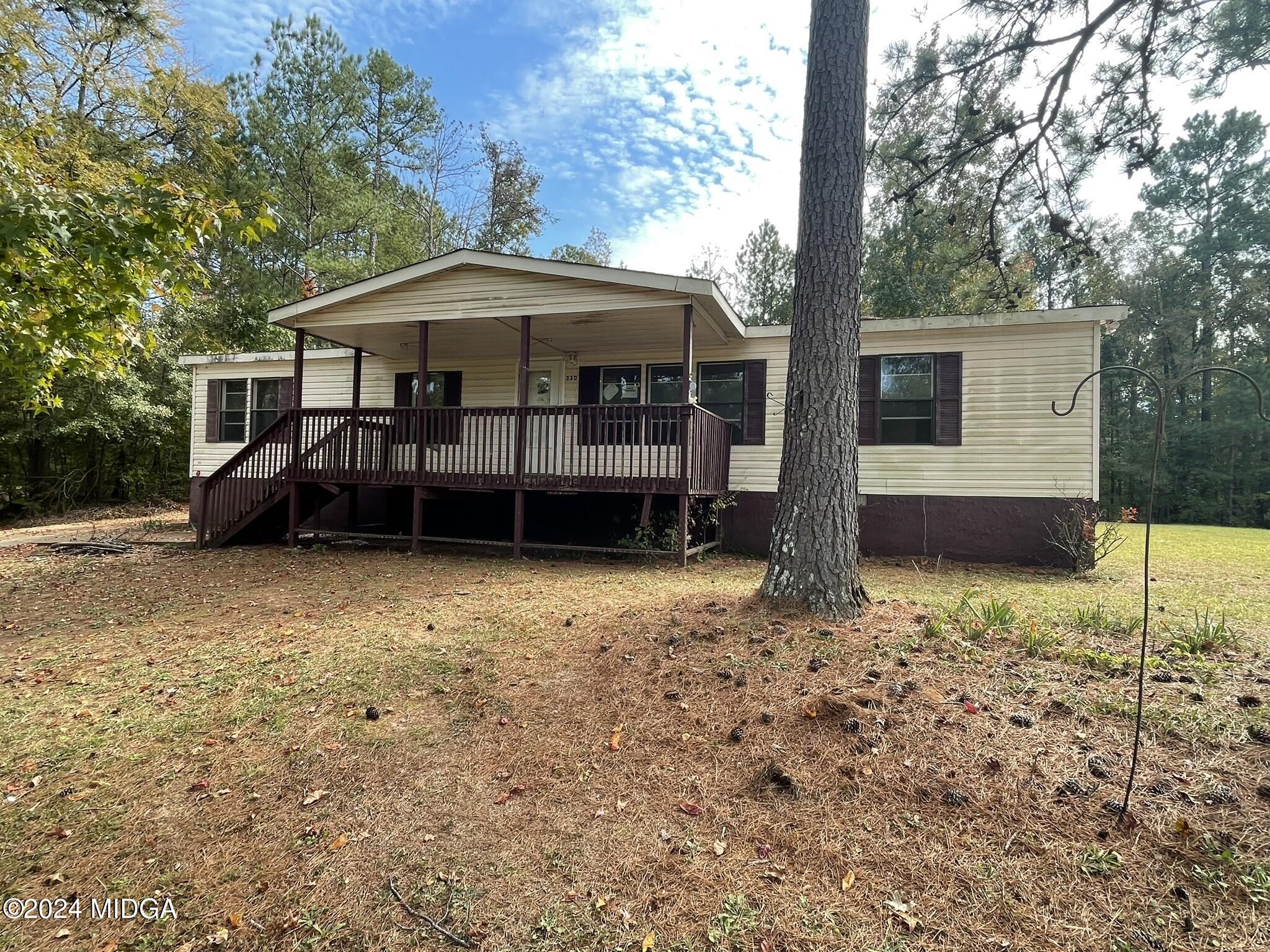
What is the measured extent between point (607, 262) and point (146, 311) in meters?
16.2

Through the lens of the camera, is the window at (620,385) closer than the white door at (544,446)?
No

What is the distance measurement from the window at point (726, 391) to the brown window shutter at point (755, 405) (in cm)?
6

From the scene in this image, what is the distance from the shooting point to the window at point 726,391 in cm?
1027

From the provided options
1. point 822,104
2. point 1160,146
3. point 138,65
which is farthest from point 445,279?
point 138,65

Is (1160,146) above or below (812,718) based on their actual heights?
above

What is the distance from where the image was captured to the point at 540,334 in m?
10.1

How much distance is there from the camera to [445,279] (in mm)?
9227

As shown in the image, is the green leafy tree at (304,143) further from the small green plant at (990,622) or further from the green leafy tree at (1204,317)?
the green leafy tree at (1204,317)

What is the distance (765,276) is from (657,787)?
29601 mm

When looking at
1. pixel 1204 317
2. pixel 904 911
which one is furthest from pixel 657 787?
pixel 1204 317

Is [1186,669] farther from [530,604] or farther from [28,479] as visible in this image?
[28,479]

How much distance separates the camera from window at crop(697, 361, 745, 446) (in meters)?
10.3

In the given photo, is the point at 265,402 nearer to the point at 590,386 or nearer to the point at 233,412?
the point at 233,412

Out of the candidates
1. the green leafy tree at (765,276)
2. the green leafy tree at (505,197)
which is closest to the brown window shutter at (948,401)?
the green leafy tree at (505,197)
